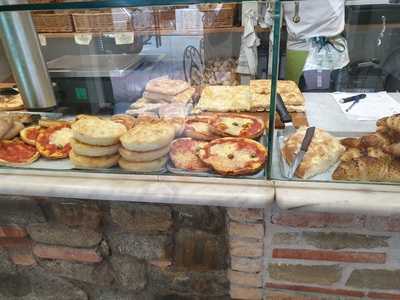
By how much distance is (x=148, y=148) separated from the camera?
Answer: 90 cm

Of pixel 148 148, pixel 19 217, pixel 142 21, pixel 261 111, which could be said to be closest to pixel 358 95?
pixel 261 111

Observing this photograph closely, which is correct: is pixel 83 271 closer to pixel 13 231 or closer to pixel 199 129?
pixel 13 231

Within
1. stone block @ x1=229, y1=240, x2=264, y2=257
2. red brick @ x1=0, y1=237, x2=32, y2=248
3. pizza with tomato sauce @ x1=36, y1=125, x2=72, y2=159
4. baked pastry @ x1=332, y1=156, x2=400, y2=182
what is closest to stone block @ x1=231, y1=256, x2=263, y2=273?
stone block @ x1=229, y1=240, x2=264, y2=257

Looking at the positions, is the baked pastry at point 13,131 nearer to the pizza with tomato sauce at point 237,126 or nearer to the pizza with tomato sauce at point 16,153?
the pizza with tomato sauce at point 16,153

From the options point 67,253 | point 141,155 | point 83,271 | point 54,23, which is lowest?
point 83,271

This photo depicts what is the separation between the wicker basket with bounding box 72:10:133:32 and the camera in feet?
6.52

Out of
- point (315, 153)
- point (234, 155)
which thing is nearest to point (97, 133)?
point (234, 155)

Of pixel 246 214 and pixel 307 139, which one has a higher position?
pixel 307 139

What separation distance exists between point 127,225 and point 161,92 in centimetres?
70

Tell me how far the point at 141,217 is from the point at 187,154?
0.94ft

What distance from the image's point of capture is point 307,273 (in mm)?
1051

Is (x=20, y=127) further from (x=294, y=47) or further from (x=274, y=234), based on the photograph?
(x=294, y=47)

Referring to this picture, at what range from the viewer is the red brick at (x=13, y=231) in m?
1.18

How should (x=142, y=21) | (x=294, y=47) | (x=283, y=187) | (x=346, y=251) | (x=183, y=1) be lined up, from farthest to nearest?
1. (x=294, y=47)
2. (x=142, y=21)
3. (x=346, y=251)
4. (x=283, y=187)
5. (x=183, y=1)
